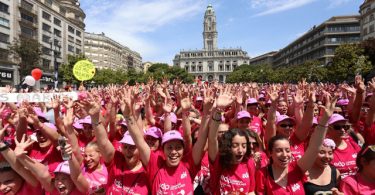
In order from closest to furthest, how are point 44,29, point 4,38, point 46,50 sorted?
point 4,38 → point 44,29 → point 46,50

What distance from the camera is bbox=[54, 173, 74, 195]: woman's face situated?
130 inches

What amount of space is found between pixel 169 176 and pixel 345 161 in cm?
208

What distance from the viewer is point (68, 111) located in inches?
145

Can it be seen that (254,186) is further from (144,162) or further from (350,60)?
(350,60)

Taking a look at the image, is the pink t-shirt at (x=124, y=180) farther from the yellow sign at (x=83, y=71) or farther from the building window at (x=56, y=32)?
the building window at (x=56, y=32)

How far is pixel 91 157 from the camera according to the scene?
3691 mm

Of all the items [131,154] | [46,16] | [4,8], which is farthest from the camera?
[46,16]

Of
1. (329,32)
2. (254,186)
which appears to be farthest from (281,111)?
(329,32)

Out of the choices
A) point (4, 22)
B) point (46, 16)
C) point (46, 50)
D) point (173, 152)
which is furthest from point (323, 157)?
point (46, 16)

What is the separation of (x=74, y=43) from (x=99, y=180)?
187ft

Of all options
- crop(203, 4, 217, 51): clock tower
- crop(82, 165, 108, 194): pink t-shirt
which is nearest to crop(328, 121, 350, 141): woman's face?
crop(82, 165, 108, 194): pink t-shirt

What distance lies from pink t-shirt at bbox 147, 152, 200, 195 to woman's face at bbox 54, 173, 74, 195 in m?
0.81

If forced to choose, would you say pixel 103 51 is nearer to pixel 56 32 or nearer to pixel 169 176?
pixel 56 32

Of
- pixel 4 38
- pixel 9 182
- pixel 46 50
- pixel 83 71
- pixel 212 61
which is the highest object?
pixel 212 61
